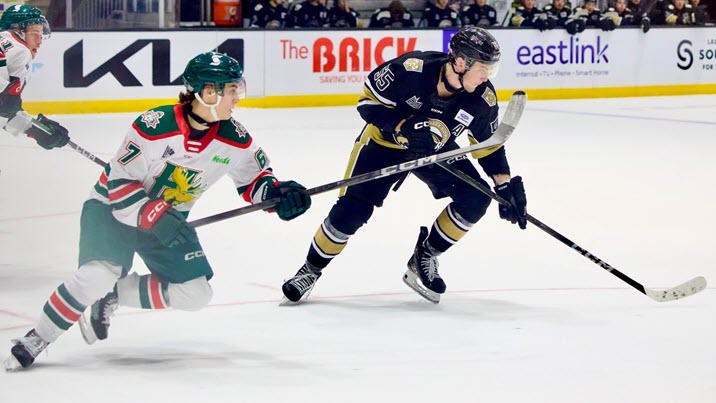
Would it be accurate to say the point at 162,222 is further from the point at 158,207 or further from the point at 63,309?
the point at 63,309

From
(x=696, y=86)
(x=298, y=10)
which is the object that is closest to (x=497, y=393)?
(x=298, y=10)

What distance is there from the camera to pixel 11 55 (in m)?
5.09

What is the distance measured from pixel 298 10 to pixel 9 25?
20.0 feet

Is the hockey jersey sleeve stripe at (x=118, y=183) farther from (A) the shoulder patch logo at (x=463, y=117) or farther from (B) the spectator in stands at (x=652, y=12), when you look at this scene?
(B) the spectator in stands at (x=652, y=12)

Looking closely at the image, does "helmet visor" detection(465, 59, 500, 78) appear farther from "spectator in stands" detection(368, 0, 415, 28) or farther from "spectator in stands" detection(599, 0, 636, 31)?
"spectator in stands" detection(599, 0, 636, 31)

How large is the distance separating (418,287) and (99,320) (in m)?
1.30

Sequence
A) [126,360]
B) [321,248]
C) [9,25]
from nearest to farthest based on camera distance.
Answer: [126,360] → [321,248] → [9,25]

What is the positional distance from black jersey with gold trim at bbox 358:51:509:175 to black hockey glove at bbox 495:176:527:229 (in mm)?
104

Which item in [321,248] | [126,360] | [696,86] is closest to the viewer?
[126,360]

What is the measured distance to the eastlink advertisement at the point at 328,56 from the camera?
10.5m

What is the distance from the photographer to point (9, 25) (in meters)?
5.10

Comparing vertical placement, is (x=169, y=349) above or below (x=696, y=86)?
above

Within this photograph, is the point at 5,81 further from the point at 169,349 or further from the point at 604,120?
the point at 604,120

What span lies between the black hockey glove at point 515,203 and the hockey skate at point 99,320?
4.53 feet
